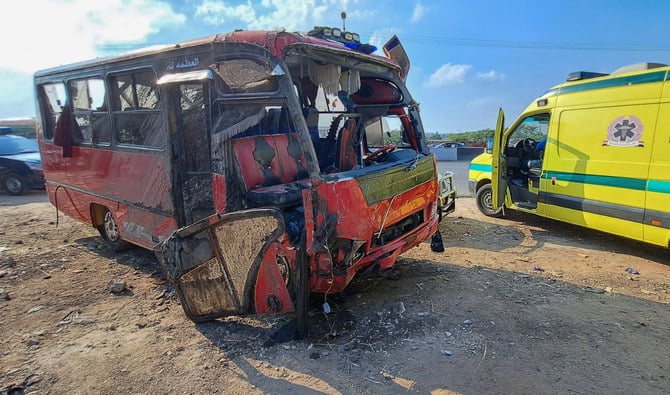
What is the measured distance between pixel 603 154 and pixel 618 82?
1.00m

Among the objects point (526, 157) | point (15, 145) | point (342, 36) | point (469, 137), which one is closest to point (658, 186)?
point (526, 157)

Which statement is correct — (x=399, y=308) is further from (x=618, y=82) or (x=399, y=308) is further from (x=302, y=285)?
(x=618, y=82)

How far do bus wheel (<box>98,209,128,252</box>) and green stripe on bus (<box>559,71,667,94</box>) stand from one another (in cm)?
720

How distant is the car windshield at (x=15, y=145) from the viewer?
12245 mm

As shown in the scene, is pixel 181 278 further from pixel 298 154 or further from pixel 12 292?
pixel 12 292

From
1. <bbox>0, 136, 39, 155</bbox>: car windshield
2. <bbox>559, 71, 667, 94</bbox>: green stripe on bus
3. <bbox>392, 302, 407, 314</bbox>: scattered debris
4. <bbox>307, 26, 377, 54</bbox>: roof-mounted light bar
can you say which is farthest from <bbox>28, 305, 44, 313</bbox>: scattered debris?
<bbox>0, 136, 39, 155</bbox>: car windshield

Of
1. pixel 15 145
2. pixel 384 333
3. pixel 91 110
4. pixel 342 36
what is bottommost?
pixel 384 333

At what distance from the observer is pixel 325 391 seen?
2.93 metres

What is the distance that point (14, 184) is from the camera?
11.8m

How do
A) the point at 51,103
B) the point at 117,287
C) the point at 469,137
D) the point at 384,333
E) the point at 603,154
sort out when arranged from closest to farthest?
the point at 384,333 < the point at 117,287 < the point at 603,154 < the point at 51,103 < the point at 469,137

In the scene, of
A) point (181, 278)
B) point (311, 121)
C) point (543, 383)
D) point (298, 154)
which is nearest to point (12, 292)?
point (181, 278)

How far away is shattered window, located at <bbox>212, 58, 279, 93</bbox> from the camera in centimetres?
343

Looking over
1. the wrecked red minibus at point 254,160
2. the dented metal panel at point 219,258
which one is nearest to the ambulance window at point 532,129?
the wrecked red minibus at point 254,160

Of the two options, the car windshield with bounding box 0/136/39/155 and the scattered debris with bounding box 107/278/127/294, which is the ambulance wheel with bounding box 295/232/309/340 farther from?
the car windshield with bounding box 0/136/39/155
